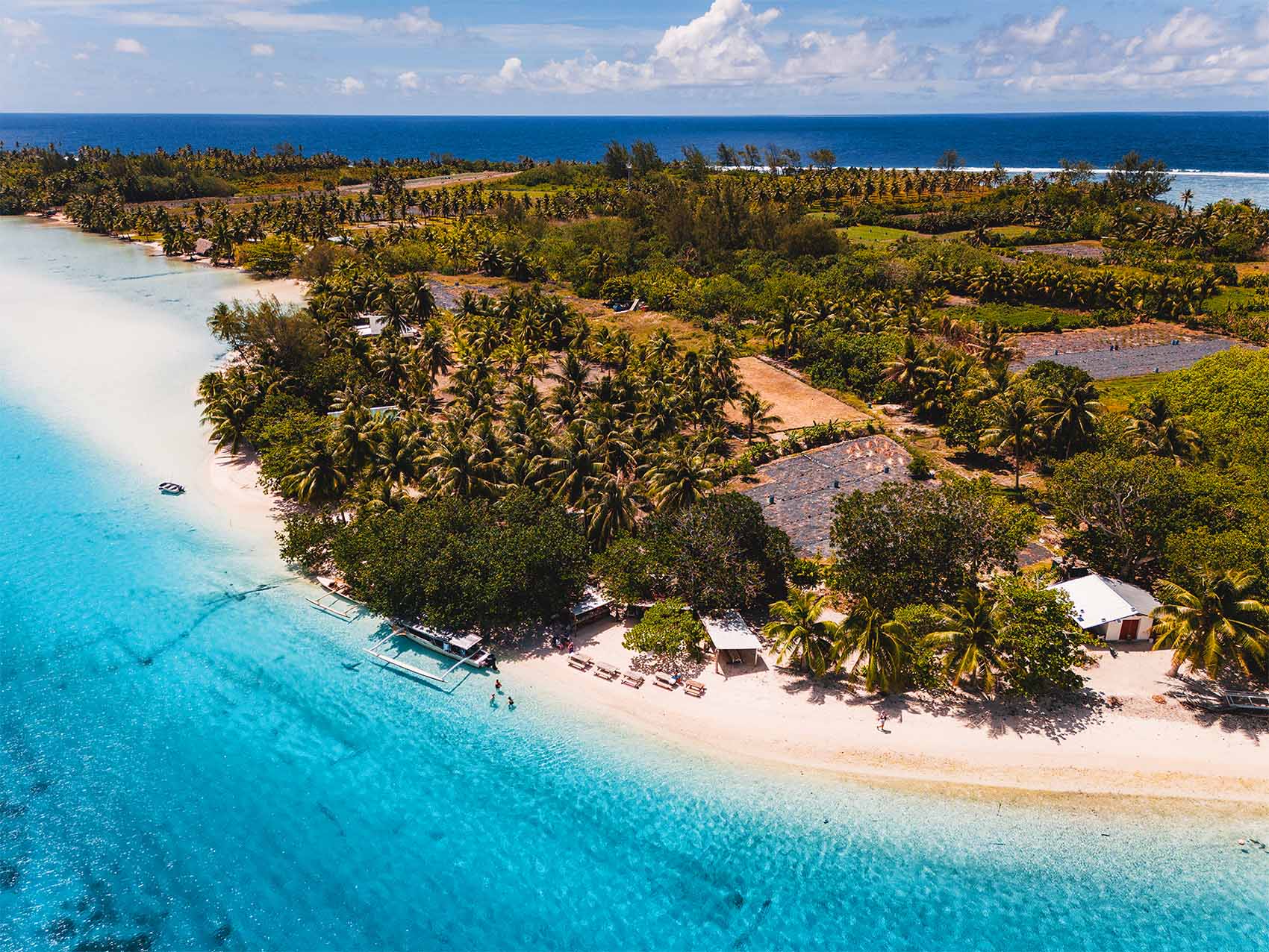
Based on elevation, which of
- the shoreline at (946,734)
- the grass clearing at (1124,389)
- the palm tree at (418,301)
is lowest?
the shoreline at (946,734)

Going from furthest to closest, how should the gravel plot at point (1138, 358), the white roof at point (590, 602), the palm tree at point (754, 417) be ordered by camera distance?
the gravel plot at point (1138, 358)
the palm tree at point (754, 417)
the white roof at point (590, 602)

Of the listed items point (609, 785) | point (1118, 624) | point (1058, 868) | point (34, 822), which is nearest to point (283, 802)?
point (34, 822)

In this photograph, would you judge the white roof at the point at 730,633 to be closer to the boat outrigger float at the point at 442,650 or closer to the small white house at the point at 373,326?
the boat outrigger float at the point at 442,650

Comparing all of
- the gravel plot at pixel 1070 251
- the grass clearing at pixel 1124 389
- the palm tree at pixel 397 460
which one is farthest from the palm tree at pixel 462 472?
the gravel plot at pixel 1070 251

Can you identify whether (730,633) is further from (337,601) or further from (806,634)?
(337,601)

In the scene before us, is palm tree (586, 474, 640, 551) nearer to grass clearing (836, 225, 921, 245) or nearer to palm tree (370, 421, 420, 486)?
palm tree (370, 421, 420, 486)

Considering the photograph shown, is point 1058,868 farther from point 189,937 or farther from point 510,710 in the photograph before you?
point 189,937

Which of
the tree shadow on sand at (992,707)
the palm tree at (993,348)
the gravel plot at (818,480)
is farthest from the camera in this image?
the palm tree at (993,348)
